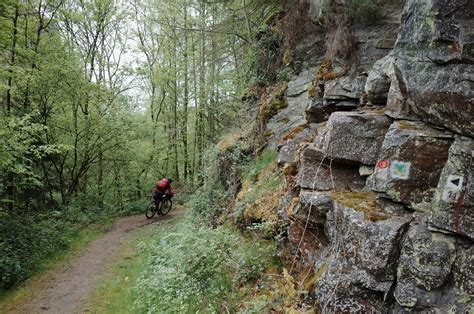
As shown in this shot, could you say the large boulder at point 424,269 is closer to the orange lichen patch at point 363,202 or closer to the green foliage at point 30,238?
the orange lichen patch at point 363,202

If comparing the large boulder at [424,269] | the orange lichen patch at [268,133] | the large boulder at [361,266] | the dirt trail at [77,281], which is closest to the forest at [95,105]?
the dirt trail at [77,281]

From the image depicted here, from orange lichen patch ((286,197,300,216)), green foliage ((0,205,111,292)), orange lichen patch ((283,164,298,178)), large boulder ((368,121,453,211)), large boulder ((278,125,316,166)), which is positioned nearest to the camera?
large boulder ((368,121,453,211))

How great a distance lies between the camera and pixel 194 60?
20.7 meters

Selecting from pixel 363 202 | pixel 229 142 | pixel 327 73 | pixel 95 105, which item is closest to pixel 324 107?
pixel 327 73

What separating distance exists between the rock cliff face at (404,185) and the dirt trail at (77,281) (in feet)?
17.4

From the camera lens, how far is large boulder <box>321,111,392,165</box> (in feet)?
14.3

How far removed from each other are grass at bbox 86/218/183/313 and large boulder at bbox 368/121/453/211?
5.11 m

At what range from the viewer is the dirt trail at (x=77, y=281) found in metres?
6.99

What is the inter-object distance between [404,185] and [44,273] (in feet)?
29.0

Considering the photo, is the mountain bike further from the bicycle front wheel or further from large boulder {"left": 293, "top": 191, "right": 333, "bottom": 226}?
large boulder {"left": 293, "top": 191, "right": 333, "bottom": 226}

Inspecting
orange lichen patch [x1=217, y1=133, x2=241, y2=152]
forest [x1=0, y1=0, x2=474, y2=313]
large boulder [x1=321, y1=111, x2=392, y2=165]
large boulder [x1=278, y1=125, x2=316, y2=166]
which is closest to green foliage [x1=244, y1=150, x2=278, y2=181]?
forest [x1=0, y1=0, x2=474, y2=313]

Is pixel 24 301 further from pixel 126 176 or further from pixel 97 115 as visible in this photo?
pixel 126 176

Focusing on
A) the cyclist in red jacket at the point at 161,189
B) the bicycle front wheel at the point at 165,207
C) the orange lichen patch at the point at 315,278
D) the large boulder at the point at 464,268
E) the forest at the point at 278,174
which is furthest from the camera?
the bicycle front wheel at the point at 165,207

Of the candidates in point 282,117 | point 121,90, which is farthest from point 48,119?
point 282,117
